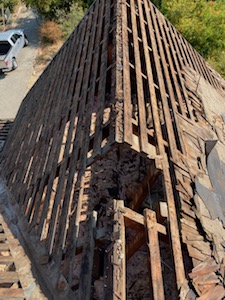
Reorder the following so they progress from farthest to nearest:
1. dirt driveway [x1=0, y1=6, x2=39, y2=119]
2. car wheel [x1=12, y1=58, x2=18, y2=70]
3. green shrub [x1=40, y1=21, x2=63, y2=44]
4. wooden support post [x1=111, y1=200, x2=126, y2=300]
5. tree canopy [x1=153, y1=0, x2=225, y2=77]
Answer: green shrub [x1=40, y1=21, x2=63, y2=44]
car wheel [x1=12, y1=58, x2=18, y2=70]
dirt driveway [x1=0, y1=6, x2=39, y2=119]
tree canopy [x1=153, y1=0, x2=225, y2=77]
wooden support post [x1=111, y1=200, x2=126, y2=300]

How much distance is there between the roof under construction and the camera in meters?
3.20

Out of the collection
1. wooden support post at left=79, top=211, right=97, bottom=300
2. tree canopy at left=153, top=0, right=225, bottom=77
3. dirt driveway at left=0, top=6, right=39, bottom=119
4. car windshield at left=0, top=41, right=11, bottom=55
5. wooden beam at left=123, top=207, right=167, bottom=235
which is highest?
tree canopy at left=153, top=0, right=225, bottom=77

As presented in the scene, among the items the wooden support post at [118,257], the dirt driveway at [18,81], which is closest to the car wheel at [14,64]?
the dirt driveway at [18,81]

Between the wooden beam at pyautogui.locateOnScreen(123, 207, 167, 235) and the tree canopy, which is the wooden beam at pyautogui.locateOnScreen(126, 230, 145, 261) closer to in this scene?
the wooden beam at pyautogui.locateOnScreen(123, 207, 167, 235)

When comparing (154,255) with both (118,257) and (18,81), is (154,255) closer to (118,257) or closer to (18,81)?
(118,257)

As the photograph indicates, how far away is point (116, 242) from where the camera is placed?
3043 mm

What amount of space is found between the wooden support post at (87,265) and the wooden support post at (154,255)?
67cm

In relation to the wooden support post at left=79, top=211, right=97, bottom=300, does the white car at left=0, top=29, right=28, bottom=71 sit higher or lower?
lower

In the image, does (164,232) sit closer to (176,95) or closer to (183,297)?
(183,297)

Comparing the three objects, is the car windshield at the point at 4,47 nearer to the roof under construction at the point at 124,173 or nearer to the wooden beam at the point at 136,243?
the roof under construction at the point at 124,173

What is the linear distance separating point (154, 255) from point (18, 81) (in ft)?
50.1

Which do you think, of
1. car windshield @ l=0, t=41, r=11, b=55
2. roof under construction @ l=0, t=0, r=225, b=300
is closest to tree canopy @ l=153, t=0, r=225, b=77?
roof under construction @ l=0, t=0, r=225, b=300

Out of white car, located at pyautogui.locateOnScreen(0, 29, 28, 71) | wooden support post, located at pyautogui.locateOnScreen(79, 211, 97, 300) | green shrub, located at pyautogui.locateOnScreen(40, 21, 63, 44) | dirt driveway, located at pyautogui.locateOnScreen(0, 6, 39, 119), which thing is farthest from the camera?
green shrub, located at pyautogui.locateOnScreen(40, 21, 63, 44)

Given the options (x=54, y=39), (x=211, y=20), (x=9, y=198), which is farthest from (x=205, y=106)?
(x=54, y=39)
